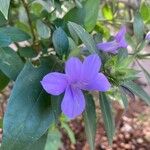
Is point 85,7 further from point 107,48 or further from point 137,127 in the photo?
point 137,127

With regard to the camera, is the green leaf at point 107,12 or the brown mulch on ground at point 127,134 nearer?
the green leaf at point 107,12

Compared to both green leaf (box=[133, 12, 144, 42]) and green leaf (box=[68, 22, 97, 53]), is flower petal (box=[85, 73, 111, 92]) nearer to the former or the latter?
green leaf (box=[68, 22, 97, 53])

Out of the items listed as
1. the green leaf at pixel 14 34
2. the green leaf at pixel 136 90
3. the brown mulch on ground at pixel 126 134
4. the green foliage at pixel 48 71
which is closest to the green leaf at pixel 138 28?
the green foliage at pixel 48 71

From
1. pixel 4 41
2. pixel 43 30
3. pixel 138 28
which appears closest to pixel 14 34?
pixel 4 41

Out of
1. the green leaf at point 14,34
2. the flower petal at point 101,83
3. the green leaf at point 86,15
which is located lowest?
the green leaf at point 86,15

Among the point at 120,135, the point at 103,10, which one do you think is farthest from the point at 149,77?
the point at 120,135

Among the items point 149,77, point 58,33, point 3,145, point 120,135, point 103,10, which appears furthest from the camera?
point 120,135

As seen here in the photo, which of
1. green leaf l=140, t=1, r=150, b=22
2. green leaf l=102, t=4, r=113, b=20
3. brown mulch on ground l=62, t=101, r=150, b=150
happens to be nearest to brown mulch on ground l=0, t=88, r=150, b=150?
brown mulch on ground l=62, t=101, r=150, b=150

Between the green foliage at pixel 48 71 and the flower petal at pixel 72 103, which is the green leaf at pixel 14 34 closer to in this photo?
the green foliage at pixel 48 71
